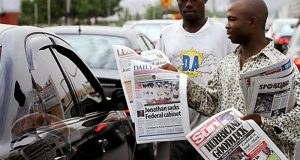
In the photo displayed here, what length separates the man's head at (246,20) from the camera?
13.1 feet

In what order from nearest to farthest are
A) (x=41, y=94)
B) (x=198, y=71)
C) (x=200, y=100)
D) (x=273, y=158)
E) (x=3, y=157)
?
1. (x=3, y=157)
2. (x=273, y=158)
3. (x=41, y=94)
4. (x=200, y=100)
5. (x=198, y=71)

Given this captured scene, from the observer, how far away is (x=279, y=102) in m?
3.83

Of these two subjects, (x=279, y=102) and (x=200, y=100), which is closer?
(x=279, y=102)

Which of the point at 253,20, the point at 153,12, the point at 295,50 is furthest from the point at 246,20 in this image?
the point at 153,12

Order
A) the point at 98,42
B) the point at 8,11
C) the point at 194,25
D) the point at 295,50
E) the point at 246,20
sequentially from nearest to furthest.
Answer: the point at 246,20 < the point at 194,25 < the point at 295,50 < the point at 98,42 < the point at 8,11

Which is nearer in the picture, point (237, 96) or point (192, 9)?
point (237, 96)

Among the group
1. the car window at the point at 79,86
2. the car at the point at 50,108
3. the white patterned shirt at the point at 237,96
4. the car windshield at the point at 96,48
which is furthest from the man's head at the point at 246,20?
the car windshield at the point at 96,48

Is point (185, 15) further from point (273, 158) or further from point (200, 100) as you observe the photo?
point (273, 158)

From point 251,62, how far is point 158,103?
1.80 ft

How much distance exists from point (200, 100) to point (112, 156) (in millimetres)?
695

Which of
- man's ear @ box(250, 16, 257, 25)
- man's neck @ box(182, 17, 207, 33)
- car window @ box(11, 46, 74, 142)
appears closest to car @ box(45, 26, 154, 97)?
man's neck @ box(182, 17, 207, 33)

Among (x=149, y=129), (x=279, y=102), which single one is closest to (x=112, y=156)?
(x=149, y=129)

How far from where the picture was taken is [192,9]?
5125 millimetres

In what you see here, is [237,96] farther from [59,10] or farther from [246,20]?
[59,10]
